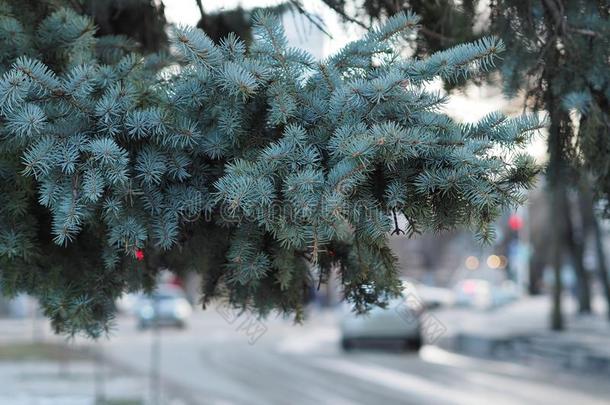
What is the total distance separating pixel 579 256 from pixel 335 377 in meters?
16.6

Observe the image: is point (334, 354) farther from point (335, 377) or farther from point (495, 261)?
point (495, 261)

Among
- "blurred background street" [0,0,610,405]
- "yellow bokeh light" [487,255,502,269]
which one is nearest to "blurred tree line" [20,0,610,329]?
"blurred background street" [0,0,610,405]

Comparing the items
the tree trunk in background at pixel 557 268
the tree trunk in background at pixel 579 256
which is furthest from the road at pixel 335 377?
the tree trunk in background at pixel 579 256

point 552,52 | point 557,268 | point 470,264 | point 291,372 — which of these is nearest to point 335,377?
point 291,372

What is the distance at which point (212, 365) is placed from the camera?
1827cm

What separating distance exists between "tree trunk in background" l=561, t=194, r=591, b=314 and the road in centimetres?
829

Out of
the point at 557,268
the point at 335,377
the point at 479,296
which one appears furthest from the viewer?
the point at 479,296

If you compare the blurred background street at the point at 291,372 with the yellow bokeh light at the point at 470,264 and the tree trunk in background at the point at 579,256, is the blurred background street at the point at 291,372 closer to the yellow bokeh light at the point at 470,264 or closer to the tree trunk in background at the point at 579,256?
the tree trunk in background at the point at 579,256

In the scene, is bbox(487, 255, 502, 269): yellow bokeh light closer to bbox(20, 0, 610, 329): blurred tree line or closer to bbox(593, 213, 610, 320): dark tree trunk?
bbox(593, 213, 610, 320): dark tree trunk

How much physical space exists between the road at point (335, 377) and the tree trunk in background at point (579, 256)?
8.29m

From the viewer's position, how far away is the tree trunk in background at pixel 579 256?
2770 cm

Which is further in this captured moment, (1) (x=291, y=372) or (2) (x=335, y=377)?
(1) (x=291, y=372)

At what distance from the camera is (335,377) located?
15914 millimetres

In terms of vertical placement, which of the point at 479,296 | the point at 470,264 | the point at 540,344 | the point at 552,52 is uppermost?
the point at 470,264
